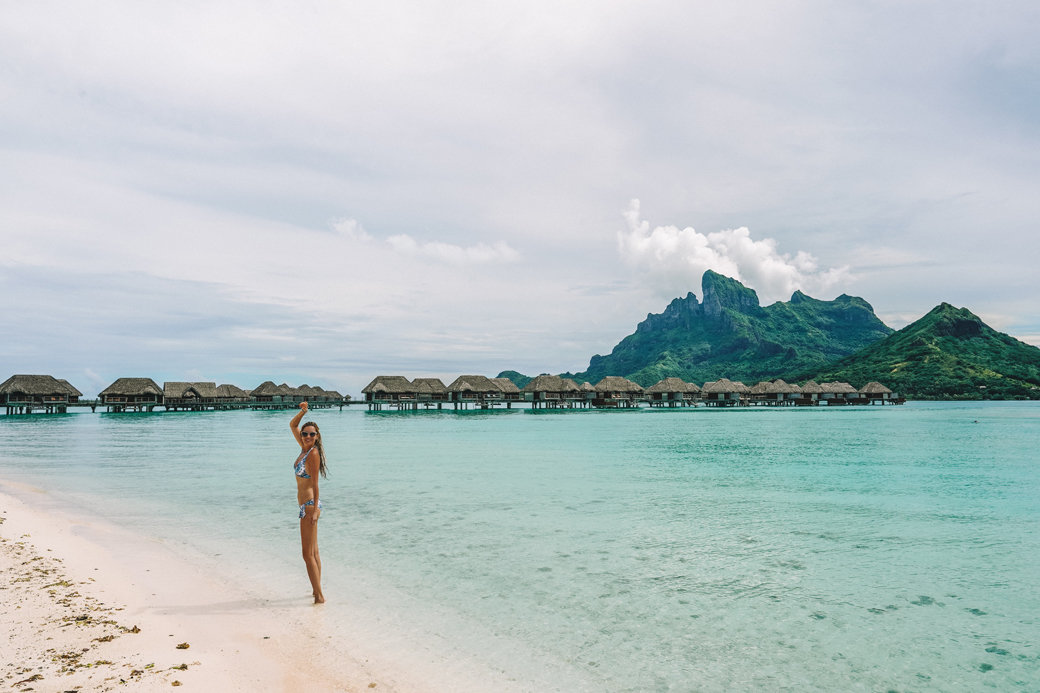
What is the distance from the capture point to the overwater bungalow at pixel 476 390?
79188 millimetres

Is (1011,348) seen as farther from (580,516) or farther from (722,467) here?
(580,516)

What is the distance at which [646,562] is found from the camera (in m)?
9.02

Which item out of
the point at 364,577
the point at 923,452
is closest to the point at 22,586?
the point at 364,577

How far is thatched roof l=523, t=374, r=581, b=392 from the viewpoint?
82.0 m

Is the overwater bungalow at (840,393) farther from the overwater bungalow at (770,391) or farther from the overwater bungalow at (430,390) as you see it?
the overwater bungalow at (430,390)

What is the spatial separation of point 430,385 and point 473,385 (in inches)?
316

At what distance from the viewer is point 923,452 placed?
27469 mm

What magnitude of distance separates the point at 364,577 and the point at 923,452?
29071 millimetres

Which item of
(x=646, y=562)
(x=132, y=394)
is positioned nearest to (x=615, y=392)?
(x=132, y=394)

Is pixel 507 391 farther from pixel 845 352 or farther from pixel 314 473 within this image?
pixel 845 352

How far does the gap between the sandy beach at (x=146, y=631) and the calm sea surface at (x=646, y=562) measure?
616mm

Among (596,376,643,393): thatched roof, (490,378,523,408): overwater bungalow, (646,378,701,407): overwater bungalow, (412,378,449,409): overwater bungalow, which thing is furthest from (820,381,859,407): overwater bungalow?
(412,378,449,409): overwater bungalow

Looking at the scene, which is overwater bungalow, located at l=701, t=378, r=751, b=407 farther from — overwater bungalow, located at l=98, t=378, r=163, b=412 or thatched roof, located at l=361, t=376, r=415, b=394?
overwater bungalow, located at l=98, t=378, r=163, b=412

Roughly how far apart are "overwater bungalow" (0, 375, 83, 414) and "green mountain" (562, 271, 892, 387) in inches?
5223
